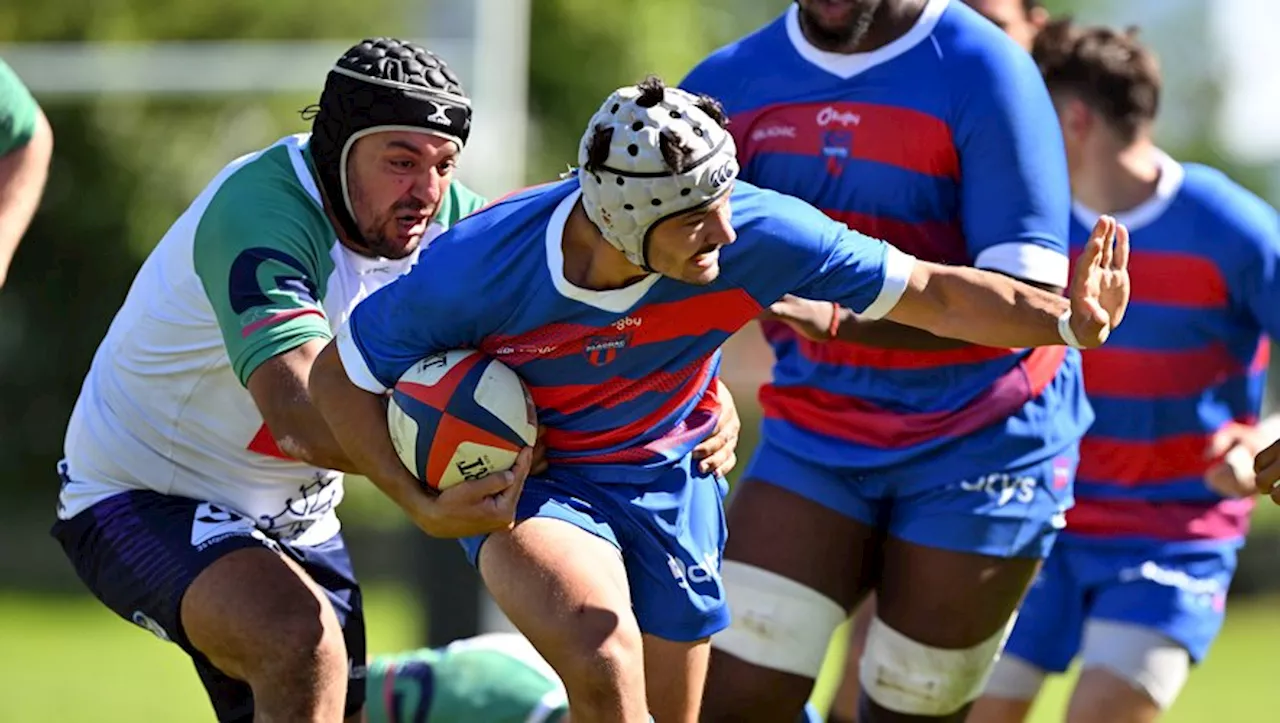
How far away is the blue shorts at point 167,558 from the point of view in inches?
198

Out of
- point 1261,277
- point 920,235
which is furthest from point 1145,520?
point 920,235

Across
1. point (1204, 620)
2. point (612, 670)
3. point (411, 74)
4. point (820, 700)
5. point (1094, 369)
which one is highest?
point (411, 74)

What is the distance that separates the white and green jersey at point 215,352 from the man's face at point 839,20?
104 centimetres

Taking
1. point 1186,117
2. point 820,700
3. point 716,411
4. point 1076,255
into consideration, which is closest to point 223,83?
point 820,700

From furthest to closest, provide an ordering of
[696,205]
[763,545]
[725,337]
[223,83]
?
[223,83], [763,545], [725,337], [696,205]

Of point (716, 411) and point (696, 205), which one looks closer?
point (696, 205)

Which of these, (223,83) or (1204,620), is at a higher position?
(1204,620)

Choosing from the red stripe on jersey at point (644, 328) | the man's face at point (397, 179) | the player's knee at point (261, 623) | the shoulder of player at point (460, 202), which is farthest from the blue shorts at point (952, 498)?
the player's knee at point (261, 623)

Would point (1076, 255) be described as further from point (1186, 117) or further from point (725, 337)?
point (1186, 117)

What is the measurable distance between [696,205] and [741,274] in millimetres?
295

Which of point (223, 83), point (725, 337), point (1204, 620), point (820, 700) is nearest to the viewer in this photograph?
point (725, 337)

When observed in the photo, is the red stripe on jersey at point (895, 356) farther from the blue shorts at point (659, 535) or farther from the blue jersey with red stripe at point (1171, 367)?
the blue jersey with red stripe at point (1171, 367)

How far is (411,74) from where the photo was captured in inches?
202

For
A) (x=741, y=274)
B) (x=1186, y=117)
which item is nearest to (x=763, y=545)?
(x=741, y=274)
